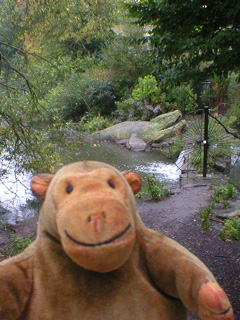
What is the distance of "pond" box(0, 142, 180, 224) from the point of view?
7.06m

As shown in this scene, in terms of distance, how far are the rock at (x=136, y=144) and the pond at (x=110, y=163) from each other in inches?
14.3

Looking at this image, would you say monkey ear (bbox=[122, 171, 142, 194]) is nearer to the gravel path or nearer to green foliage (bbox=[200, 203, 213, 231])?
the gravel path

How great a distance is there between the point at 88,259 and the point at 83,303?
276 mm

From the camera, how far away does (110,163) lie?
11.6m

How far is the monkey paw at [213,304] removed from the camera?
1186 mm

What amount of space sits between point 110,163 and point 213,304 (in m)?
10.5

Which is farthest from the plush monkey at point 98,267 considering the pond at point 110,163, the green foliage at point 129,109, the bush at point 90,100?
the green foliage at point 129,109

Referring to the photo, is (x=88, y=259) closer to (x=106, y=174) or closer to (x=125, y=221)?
(x=125, y=221)

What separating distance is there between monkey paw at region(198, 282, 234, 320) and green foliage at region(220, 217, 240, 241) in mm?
3814

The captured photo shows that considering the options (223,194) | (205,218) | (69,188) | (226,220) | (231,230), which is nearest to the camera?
(69,188)

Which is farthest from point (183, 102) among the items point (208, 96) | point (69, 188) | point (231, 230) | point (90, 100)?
point (69, 188)

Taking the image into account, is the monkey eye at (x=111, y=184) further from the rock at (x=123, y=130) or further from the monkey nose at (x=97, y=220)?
the rock at (x=123, y=130)

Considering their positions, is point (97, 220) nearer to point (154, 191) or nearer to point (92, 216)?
point (92, 216)

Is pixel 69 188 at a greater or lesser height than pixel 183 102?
greater
